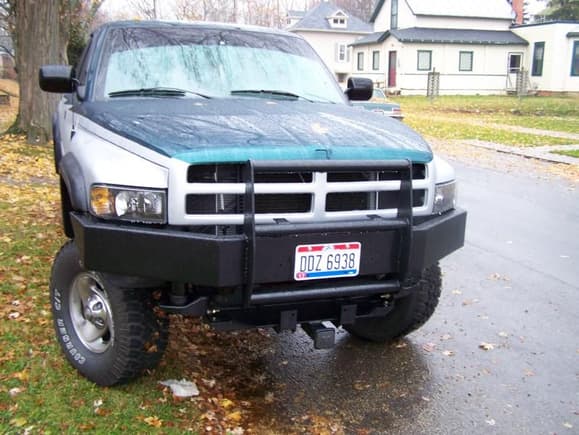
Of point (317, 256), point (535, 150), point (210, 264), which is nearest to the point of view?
point (210, 264)

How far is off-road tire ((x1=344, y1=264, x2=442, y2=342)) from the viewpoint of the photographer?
13.9 feet

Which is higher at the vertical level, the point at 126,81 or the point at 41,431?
the point at 126,81

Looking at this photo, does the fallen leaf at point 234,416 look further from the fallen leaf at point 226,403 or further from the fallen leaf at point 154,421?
the fallen leaf at point 154,421

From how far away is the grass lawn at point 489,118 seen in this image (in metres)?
19.5

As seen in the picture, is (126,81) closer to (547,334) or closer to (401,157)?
(401,157)

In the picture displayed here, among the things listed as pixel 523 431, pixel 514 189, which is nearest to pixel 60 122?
pixel 523 431

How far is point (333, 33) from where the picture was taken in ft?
176

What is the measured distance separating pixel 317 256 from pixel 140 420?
4.15 ft

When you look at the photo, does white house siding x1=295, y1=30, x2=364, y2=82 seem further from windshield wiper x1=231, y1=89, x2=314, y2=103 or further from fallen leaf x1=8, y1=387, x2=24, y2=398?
fallen leaf x1=8, y1=387, x2=24, y2=398

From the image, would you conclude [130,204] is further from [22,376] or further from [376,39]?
[376,39]

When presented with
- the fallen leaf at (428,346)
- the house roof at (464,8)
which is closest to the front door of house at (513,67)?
the house roof at (464,8)

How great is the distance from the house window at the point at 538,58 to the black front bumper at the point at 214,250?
136ft

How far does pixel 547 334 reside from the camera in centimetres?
482

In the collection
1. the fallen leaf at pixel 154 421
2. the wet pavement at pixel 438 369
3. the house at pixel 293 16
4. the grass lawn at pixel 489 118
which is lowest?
the wet pavement at pixel 438 369
